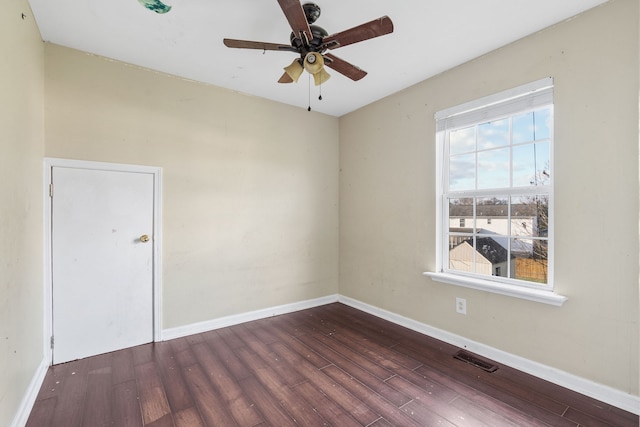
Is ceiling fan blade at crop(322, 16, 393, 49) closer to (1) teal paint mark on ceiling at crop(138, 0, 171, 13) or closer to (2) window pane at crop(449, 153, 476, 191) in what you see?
(1) teal paint mark on ceiling at crop(138, 0, 171, 13)

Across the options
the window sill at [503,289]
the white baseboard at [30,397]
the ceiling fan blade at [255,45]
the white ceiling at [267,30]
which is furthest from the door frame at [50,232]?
the window sill at [503,289]

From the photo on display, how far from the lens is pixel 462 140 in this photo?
2.82 meters

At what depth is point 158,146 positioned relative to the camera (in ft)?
9.26

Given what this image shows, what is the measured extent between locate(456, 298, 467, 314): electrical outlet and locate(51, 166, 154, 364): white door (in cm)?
284

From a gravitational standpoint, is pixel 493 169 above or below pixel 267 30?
below

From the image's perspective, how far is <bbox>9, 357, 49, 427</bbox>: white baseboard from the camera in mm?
1661

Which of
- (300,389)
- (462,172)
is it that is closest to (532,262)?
(462,172)

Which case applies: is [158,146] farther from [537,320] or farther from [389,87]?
[537,320]

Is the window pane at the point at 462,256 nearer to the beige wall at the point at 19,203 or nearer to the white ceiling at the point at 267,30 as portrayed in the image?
the white ceiling at the point at 267,30

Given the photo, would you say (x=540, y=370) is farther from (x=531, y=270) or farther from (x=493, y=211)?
(x=493, y=211)

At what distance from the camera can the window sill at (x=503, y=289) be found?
2.10 meters

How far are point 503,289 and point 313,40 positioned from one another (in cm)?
229

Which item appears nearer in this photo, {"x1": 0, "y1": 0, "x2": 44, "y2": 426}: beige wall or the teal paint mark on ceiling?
{"x1": 0, "y1": 0, "x2": 44, "y2": 426}: beige wall

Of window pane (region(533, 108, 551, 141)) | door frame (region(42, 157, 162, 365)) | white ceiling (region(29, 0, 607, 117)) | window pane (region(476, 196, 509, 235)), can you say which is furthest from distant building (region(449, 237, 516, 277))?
door frame (region(42, 157, 162, 365))
